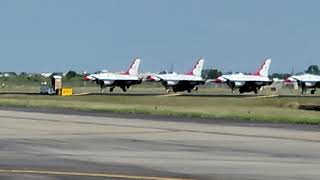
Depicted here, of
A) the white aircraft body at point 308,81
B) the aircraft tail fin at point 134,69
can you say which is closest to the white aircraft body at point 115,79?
the aircraft tail fin at point 134,69

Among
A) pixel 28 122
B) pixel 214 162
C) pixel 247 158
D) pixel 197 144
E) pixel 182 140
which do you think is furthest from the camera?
pixel 28 122

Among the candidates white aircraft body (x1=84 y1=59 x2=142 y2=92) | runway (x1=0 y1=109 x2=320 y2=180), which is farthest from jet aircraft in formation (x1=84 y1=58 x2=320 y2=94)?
runway (x1=0 y1=109 x2=320 y2=180)

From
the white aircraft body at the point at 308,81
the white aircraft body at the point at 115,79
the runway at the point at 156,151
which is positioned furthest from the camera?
the white aircraft body at the point at 308,81

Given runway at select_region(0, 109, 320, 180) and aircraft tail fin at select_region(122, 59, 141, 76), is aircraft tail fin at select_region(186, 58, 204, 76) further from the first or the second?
runway at select_region(0, 109, 320, 180)

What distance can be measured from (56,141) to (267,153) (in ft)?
24.9

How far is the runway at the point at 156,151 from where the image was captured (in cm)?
1756

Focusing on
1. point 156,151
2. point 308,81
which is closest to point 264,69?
point 308,81

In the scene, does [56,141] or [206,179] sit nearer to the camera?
[206,179]

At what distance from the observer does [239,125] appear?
39.8 meters

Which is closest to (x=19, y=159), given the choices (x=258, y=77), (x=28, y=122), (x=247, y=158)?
(x=247, y=158)

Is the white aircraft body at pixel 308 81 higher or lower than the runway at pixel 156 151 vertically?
lower

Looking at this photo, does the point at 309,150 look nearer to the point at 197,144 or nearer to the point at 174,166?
the point at 197,144

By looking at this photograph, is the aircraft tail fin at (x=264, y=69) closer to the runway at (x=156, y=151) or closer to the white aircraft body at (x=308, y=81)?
the white aircraft body at (x=308, y=81)

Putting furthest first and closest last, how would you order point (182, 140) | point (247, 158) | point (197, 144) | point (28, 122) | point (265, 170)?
point (28, 122)
point (182, 140)
point (197, 144)
point (247, 158)
point (265, 170)
